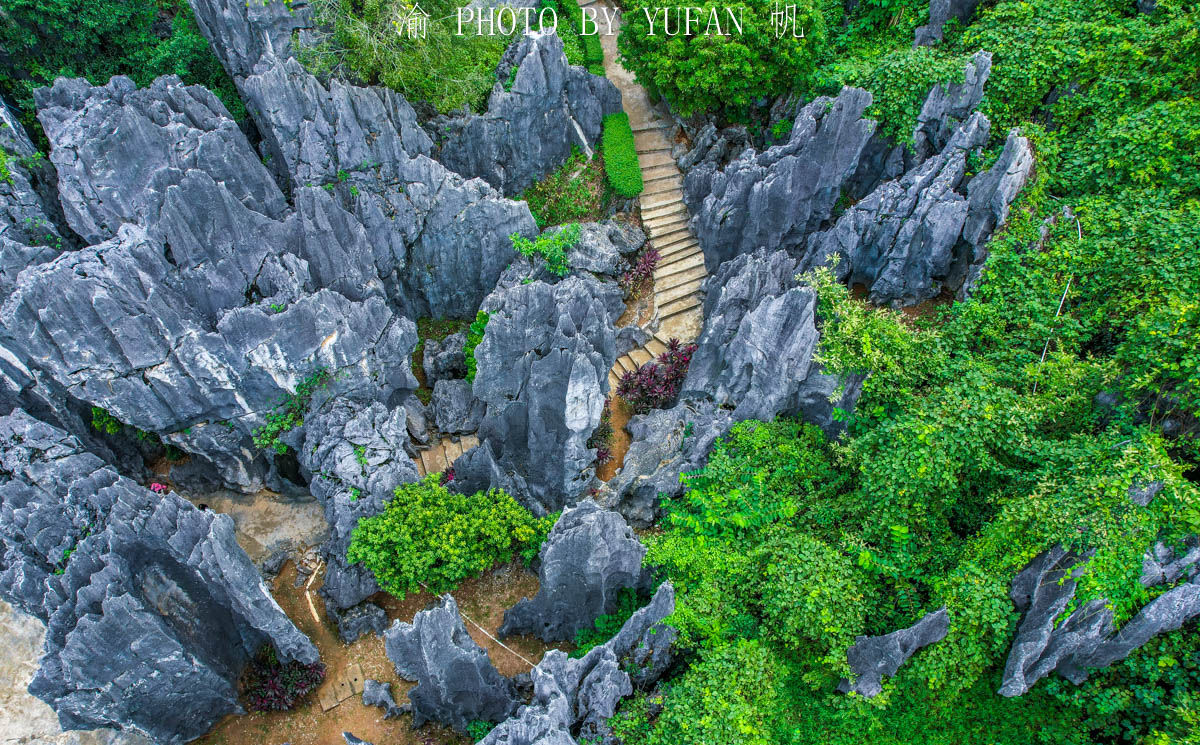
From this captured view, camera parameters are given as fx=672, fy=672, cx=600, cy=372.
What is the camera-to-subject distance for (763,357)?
1898 centimetres

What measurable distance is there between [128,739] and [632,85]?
89.0ft

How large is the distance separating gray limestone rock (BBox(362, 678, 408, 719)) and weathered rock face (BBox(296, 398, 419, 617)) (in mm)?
2343

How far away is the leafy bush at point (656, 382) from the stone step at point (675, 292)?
99.1 inches

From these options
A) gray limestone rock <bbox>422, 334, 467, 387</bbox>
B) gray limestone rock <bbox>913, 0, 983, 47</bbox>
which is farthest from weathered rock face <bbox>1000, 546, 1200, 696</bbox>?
gray limestone rock <bbox>422, 334, 467, 387</bbox>

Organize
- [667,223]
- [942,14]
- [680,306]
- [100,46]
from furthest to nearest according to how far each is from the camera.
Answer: [667,223]
[680,306]
[100,46]
[942,14]

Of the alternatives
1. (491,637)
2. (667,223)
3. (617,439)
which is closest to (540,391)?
(617,439)

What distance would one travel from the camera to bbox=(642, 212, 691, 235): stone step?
25.5 metres

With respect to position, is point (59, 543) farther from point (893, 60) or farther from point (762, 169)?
point (893, 60)

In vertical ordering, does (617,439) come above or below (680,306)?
below

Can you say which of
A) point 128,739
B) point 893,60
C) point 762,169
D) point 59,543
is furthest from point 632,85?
point 128,739

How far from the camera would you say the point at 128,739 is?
55.8 feet

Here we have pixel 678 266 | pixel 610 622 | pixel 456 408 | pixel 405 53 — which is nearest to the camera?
pixel 610 622

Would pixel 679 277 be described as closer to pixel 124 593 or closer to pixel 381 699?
pixel 381 699

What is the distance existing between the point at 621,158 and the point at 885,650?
19.0 metres
